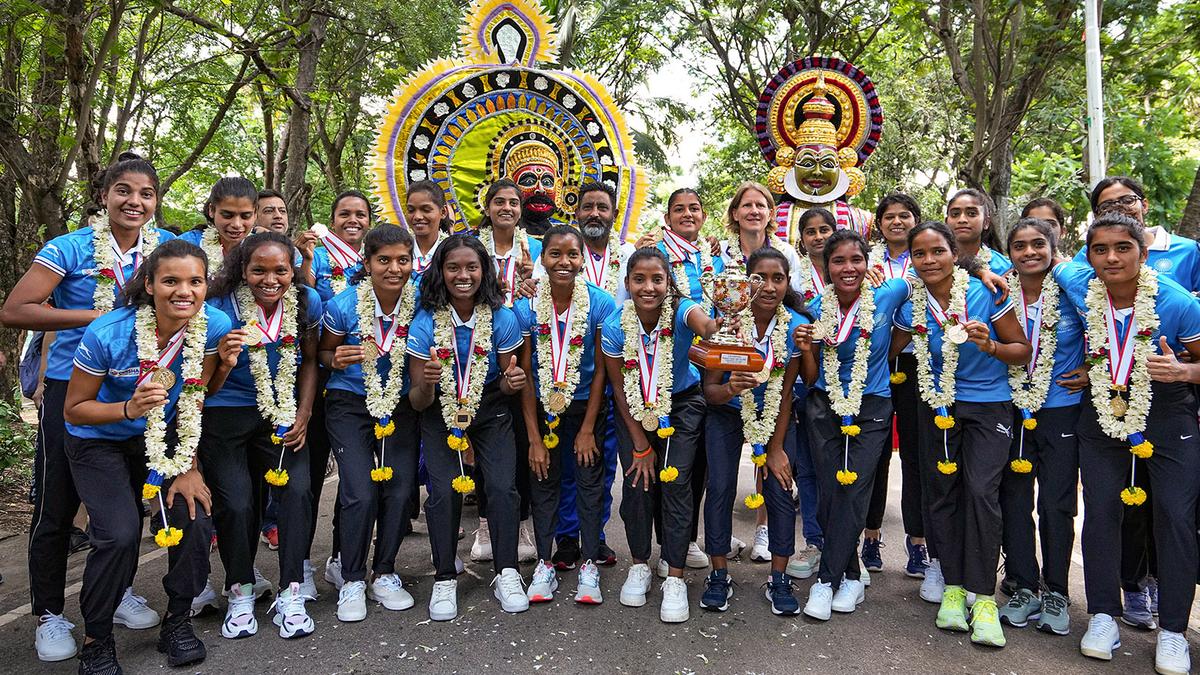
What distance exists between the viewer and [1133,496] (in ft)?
12.6

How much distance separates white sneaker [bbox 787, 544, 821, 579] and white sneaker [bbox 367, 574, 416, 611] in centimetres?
224

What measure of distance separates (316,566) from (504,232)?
97.4 inches

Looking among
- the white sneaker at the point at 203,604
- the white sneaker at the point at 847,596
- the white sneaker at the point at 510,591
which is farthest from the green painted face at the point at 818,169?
the white sneaker at the point at 203,604

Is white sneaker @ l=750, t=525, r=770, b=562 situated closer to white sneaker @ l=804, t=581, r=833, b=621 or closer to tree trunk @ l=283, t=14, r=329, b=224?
white sneaker @ l=804, t=581, r=833, b=621

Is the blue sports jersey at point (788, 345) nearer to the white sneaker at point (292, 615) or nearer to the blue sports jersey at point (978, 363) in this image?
the blue sports jersey at point (978, 363)

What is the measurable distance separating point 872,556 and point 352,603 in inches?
122

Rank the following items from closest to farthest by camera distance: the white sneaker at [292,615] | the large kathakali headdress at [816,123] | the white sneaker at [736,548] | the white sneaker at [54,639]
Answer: the white sneaker at [54,639] < the white sneaker at [292,615] < the white sneaker at [736,548] < the large kathakali headdress at [816,123]

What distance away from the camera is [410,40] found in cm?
1106

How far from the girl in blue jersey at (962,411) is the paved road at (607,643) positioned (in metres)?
0.28

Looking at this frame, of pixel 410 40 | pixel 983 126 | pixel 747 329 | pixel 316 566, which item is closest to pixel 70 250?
pixel 316 566

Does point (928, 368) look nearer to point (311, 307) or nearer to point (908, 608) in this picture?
point (908, 608)

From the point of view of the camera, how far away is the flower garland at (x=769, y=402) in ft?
14.4

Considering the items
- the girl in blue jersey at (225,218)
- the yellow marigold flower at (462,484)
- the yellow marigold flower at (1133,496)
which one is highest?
the girl in blue jersey at (225,218)

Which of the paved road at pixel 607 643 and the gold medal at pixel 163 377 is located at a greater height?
the gold medal at pixel 163 377
